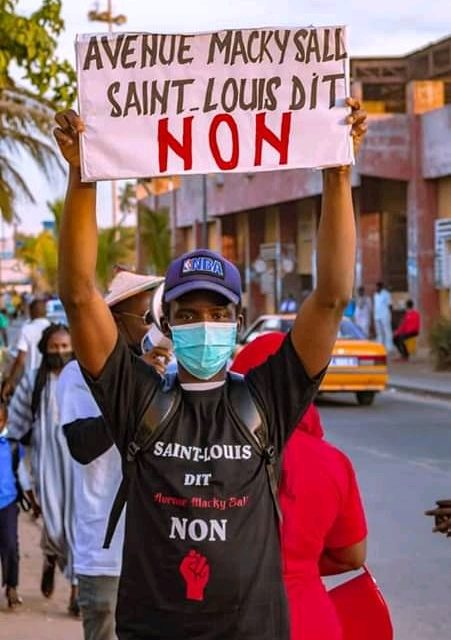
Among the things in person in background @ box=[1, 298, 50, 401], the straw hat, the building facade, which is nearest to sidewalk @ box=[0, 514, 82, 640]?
the straw hat

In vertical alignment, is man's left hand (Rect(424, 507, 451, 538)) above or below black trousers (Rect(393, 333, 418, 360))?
above

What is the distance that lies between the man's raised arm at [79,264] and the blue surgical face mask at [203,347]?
0.19 meters

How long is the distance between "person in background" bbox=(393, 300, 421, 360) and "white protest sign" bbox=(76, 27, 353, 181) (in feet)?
92.7

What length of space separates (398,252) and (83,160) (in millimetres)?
35352

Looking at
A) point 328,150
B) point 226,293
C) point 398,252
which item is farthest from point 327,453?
point 398,252

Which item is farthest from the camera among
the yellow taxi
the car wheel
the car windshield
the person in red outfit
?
the car wheel

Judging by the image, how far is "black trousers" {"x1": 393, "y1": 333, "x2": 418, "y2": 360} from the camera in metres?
32.3

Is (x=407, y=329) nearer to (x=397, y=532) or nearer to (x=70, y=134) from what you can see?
(x=397, y=532)

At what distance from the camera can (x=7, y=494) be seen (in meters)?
7.40

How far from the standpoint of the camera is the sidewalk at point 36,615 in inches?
267

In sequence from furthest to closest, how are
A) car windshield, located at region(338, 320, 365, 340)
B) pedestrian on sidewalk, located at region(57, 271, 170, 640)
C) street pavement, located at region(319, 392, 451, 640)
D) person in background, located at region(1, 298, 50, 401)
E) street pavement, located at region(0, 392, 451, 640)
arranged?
car windshield, located at region(338, 320, 365, 340)
person in background, located at region(1, 298, 50, 401)
street pavement, located at region(319, 392, 451, 640)
street pavement, located at region(0, 392, 451, 640)
pedestrian on sidewalk, located at region(57, 271, 170, 640)

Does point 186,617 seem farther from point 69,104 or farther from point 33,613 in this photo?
point 69,104

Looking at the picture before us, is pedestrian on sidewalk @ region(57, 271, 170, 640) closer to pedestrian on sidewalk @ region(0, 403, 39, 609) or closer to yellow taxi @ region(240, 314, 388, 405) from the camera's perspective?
pedestrian on sidewalk @ region(0, 403, 39, 609)

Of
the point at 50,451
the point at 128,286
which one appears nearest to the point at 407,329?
the point at 50,451
